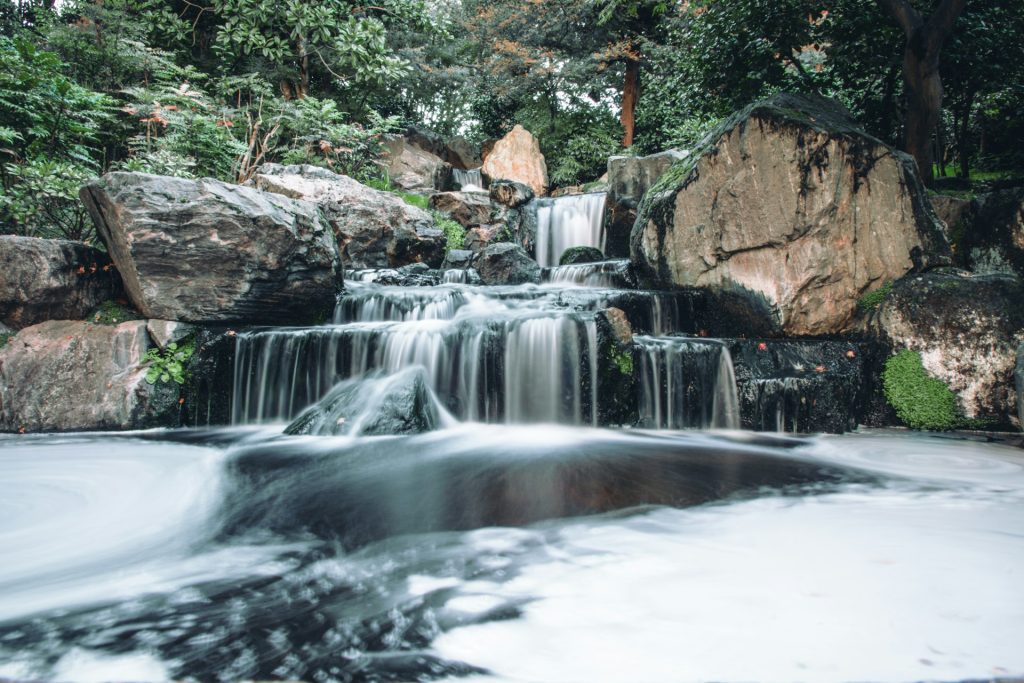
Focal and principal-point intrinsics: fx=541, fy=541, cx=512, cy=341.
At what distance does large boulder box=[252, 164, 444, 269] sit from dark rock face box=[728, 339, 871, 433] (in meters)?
5.96

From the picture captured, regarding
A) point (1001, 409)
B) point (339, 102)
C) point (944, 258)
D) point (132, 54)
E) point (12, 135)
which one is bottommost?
point (1001, 409)

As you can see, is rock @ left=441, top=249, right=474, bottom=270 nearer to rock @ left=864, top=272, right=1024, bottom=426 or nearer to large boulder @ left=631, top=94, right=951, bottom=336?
large boulder @ left=631, top=94, right=951, bottom=336

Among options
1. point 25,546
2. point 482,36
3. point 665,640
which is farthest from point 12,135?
point 482,36

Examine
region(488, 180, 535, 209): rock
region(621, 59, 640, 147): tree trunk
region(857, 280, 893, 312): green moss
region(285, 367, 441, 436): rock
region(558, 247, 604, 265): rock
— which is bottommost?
region(285, 367, 441, 436): rock

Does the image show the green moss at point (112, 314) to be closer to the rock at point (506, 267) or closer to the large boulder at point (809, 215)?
the rock at point (506, 267)

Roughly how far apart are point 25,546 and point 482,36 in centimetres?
1870

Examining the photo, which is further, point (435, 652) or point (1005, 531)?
point (1005, 531)

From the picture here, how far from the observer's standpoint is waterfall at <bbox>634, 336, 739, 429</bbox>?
209 inches

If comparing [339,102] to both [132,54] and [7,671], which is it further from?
[7,671]

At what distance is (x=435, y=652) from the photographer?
159 cm

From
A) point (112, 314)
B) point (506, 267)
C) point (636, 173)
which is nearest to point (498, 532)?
point (112, 314)

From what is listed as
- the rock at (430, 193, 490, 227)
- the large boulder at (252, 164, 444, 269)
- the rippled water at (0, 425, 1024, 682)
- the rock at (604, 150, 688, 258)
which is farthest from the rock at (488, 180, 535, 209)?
the rippled water at (0, 425, 1024, 682)

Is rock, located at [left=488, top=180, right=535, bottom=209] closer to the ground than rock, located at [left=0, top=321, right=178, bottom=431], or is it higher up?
higher up

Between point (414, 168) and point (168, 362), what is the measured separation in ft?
42.4
